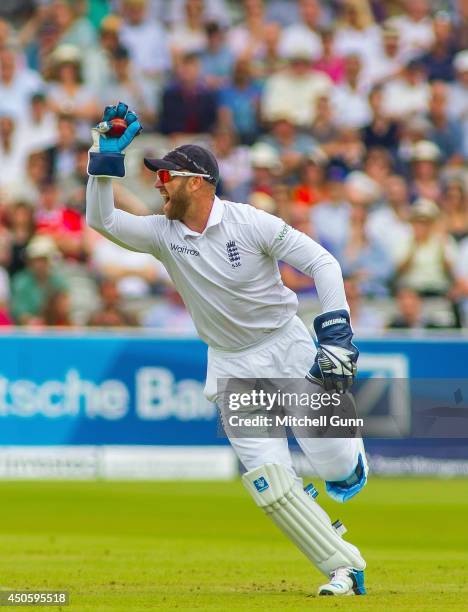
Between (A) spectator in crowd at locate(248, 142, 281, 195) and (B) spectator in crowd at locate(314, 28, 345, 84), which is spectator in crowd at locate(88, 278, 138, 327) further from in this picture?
(B) spectator in crowd at locate(314, 28, 345, 84)

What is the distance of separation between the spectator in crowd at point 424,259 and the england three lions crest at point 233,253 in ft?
30.0

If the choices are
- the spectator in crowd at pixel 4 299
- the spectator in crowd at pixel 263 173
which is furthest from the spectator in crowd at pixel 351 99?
the spectator in crowd at pixel 4 299

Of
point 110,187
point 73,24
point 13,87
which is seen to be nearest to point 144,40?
point 73,24

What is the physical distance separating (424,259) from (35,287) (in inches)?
175

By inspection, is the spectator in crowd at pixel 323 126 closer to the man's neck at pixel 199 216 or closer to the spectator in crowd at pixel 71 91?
the spectator in crowd at pixel 71 91

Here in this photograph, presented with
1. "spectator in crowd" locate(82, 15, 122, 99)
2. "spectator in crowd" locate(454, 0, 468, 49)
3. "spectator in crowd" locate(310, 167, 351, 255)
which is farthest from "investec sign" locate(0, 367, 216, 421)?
"spectator in crowd" locate(454, 0, 468, 49)

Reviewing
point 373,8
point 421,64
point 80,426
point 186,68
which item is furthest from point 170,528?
point 373,8

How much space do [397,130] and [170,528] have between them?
8337 mm

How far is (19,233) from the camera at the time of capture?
1587cm

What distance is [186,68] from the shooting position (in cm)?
1784

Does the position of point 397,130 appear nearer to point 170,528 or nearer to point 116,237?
point 170,528

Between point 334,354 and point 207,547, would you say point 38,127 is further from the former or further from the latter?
point 334,354

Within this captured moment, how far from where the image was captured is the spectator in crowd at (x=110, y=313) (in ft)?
49.8

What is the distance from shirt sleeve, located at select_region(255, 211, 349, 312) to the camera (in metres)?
6.84
